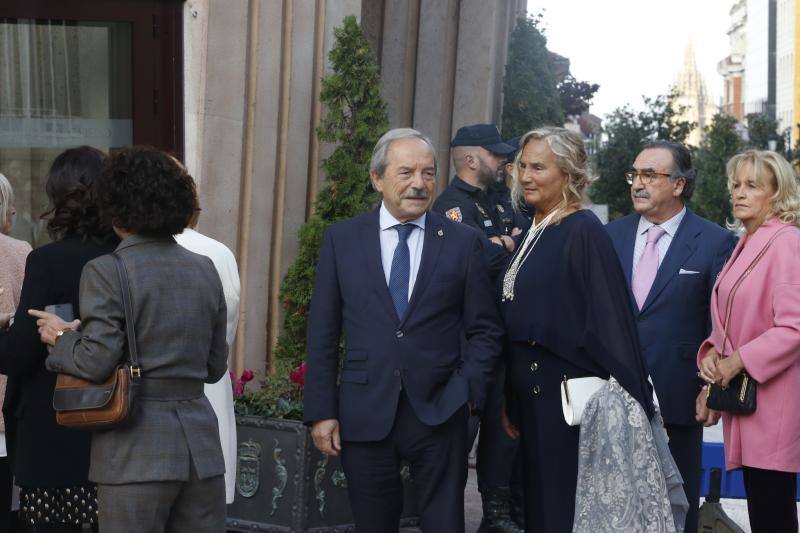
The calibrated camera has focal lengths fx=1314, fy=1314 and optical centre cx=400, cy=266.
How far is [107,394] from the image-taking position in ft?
13.5

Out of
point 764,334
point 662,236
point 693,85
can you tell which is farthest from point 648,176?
point 693,85

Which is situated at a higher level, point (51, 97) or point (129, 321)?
point (51, 97)

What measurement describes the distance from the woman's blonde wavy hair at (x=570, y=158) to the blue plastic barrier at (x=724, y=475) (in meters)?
2.66

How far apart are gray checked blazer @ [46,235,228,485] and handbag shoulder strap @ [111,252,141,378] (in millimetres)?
16

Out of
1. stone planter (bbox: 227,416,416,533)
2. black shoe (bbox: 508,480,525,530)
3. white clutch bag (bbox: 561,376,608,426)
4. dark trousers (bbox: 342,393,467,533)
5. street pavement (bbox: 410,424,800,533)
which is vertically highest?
white clutch bag (bbox: 561,376,608,426)

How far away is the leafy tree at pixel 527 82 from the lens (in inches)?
619

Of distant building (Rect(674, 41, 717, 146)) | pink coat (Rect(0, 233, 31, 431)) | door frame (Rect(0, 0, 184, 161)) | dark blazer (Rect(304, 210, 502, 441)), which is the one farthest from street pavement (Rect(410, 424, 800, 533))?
distant building (Rect(674, 41, 717, 146))

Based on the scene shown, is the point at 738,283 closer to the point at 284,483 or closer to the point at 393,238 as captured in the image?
the point at 393,238

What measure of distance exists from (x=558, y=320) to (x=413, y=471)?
80cm

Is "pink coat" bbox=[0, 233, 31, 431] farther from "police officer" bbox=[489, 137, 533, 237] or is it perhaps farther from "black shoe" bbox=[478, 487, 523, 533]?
"police officer" bbox=[489, 137, 533, 237]

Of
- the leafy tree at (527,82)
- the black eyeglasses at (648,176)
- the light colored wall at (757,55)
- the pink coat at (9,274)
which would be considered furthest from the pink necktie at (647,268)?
the light colored wall at (757,55)

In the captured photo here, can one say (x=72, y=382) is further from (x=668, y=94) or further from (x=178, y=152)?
(x=668, y=94)

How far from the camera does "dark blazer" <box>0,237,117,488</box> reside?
4.61 meters

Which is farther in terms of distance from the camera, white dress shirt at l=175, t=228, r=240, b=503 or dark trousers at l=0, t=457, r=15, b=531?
white dress shirt at l=175, t=228, r=240, b=503
